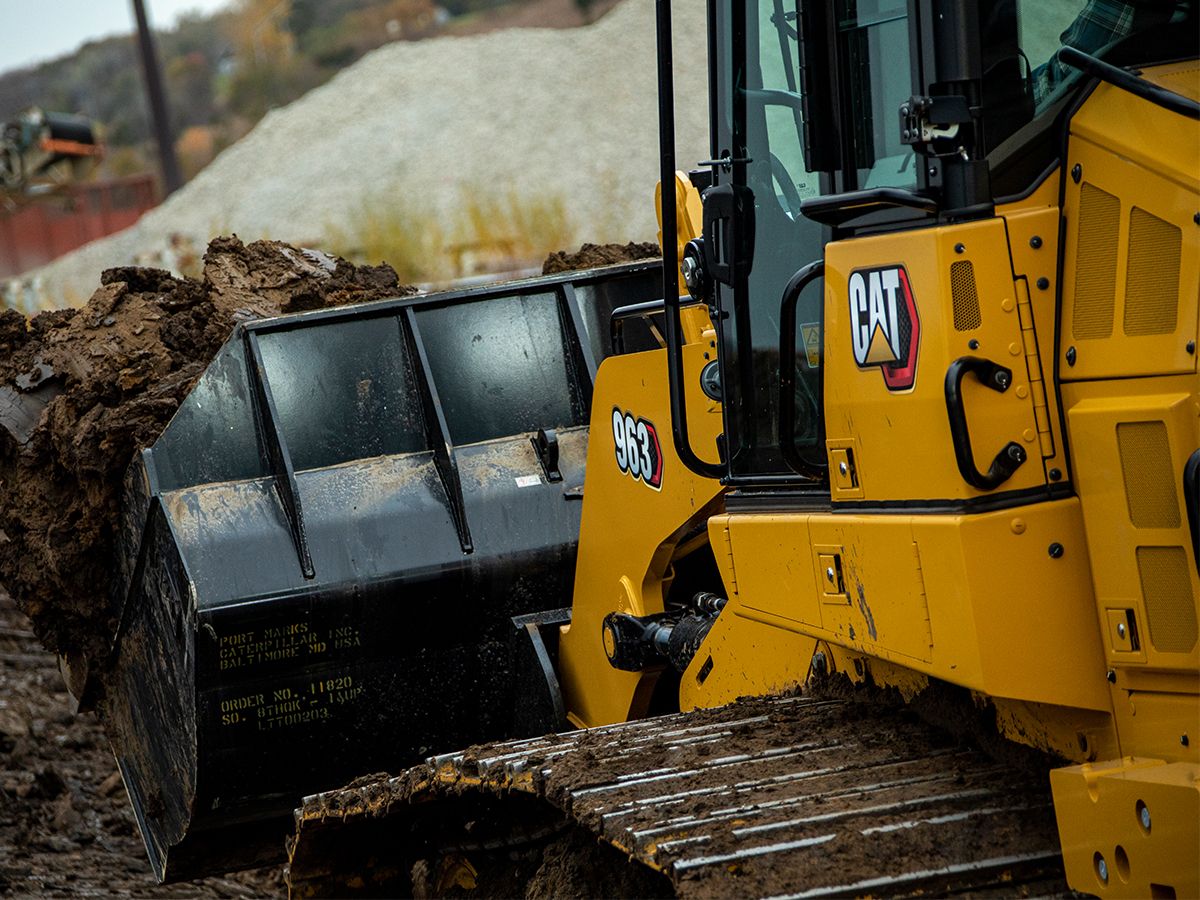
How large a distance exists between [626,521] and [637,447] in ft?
0.82

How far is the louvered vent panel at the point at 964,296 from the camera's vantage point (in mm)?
2482

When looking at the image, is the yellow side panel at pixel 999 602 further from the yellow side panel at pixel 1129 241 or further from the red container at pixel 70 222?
the red container at pixel 70 222

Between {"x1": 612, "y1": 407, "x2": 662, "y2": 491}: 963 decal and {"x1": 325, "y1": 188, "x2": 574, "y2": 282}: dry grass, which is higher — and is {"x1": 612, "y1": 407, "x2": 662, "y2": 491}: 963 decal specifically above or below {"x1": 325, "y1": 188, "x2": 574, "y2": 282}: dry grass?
above

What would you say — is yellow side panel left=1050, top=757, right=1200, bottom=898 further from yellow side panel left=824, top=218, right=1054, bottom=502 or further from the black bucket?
the black bucket

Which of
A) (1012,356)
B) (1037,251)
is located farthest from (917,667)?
(1037,251)

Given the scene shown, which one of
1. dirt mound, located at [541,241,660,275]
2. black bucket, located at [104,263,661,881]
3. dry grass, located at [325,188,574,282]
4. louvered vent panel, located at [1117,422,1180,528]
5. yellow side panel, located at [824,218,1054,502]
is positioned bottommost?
dry grass, located at [325,188,574,282]

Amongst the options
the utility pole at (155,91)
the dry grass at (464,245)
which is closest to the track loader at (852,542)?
the dry grass at (464,245)

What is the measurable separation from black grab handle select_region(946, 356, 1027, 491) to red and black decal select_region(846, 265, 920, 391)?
104mm

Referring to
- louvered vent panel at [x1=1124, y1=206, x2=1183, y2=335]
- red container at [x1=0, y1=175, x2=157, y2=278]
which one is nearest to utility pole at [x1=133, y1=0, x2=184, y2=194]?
red container at [x1=0, y1=175, x2=157, y2=278]

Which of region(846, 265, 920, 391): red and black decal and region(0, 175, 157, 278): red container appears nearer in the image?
region(846, 265, 920, 391): red and black decal

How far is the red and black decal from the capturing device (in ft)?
8.42

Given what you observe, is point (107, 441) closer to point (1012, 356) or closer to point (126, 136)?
point (1012, 356)

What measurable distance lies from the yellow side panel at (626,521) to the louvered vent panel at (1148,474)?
1.71 m

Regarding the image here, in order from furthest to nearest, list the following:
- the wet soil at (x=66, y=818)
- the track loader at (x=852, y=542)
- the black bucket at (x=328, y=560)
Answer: the wet soil at (x=66, y=818) → the black bucket at (x=328, y=560) → the track loader at (x=852, y=542)
